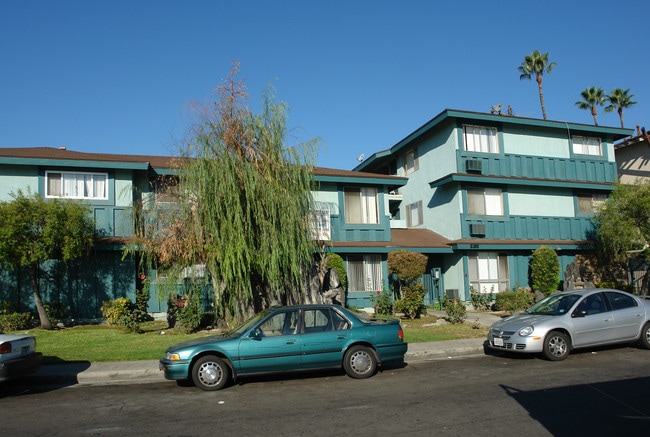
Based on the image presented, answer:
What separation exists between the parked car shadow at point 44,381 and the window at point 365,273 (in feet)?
38.2

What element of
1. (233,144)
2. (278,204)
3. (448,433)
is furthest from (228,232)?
(448,433)

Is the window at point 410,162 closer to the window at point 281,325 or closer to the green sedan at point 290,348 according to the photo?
the green sedan at point 290,348

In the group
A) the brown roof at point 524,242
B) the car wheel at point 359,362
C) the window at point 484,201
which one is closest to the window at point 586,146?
the brown roof at point 524,242

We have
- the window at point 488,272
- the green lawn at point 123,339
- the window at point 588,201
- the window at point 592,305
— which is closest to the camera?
the window at point 592,305

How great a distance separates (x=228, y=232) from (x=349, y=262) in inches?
355

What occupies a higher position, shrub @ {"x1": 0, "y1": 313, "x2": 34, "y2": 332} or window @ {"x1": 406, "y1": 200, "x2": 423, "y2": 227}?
window @ {"x1": 406, "y1": 200, "x2": 423, "y2": 227}

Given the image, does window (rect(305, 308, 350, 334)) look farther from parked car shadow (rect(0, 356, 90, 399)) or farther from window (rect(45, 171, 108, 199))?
window (rect(45, 171, 108, 199))

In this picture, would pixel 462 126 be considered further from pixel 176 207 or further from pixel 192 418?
pixel 192 418

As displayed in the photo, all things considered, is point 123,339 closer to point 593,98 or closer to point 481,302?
point 481,302

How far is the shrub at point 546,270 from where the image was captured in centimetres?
2198

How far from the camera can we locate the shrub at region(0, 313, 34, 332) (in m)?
15.2

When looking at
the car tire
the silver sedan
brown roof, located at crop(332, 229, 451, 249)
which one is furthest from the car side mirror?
brown roof, located at crop(332, 229, 451, 249)

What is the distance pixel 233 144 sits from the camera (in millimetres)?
13109

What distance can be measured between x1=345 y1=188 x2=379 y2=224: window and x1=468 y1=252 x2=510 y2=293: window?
16.1 feet
